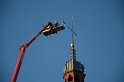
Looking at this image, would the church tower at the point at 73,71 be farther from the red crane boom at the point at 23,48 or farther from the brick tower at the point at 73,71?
the red crane boom at the point at 23,48

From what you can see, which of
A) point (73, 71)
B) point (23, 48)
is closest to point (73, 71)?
point (73, 71)

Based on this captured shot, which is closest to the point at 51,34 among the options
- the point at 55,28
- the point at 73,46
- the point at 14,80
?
the point at 55,28

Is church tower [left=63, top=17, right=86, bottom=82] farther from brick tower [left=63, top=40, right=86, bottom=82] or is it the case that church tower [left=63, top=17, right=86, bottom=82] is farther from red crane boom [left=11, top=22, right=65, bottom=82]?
red crane boom [left=11, top=22, right=65, bottom=82]

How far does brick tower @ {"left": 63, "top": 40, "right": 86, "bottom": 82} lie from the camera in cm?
8394

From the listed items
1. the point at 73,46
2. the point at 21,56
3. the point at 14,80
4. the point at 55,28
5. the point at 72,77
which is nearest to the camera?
the point at 14,80

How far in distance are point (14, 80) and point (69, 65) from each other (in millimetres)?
30559

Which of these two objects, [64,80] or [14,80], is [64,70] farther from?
[14,80]

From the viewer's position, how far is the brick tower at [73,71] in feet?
275

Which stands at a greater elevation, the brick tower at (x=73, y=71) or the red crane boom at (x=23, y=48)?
the brick tower at (x=73, y=71)

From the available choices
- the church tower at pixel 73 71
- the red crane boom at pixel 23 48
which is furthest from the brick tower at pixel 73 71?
the red crane boom at pixel 23 48

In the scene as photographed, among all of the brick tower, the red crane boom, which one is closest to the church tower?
the brick tower

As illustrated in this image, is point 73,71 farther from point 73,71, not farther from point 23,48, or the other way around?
point 23,48

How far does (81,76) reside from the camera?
84188mm

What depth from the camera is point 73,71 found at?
84188mm
